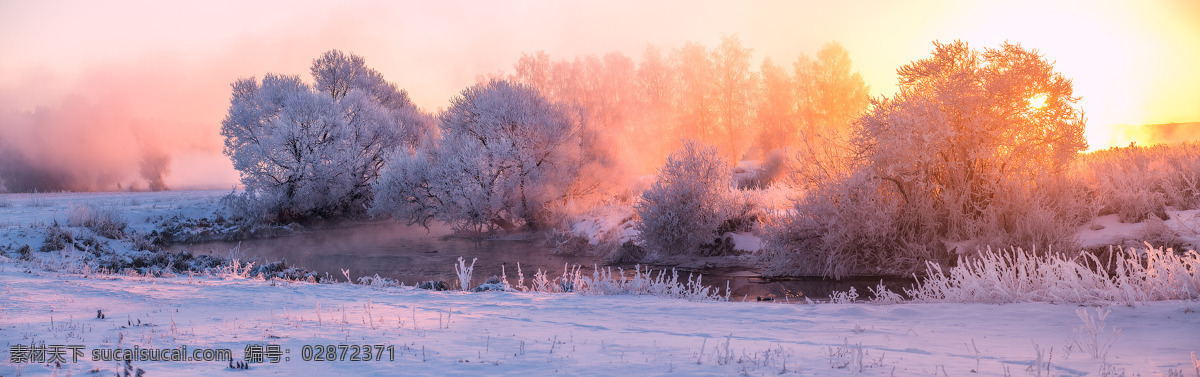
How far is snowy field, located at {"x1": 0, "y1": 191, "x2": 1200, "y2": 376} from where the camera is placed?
4.17 m

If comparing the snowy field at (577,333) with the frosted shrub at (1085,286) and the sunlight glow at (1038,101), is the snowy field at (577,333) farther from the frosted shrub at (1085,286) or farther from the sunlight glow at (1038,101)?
the sunlight glow at (1038,101)

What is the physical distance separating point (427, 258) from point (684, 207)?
743 cm

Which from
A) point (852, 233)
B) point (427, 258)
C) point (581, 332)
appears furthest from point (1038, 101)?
point (427, 258)

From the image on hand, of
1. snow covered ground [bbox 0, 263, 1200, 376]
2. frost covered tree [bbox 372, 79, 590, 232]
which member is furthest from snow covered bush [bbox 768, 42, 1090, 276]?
frost covered tree [bbox 372, 79, 590, 232]

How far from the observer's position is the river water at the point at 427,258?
43.7 feet

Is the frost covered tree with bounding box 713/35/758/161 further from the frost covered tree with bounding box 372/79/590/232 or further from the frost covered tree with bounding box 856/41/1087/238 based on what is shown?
the frost covered tree with bounding box 856/41/1087/238

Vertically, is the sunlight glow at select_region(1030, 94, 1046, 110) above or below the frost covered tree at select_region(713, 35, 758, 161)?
below

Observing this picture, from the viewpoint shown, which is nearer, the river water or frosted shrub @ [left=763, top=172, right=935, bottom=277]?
the river water

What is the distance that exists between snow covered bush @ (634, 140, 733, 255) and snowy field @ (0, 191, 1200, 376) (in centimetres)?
853

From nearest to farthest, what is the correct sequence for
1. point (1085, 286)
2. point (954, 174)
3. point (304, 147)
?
point (1085, 286), point (954, 174), point (304, 147)

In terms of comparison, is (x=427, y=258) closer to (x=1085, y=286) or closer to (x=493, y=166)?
(x=493, y=166)

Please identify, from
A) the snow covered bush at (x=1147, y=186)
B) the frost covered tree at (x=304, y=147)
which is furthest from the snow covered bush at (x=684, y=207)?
the frost covered tree at (x=304, y=147)

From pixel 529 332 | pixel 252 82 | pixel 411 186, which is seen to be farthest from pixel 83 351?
pixel 252 82

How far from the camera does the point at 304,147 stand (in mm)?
28453
